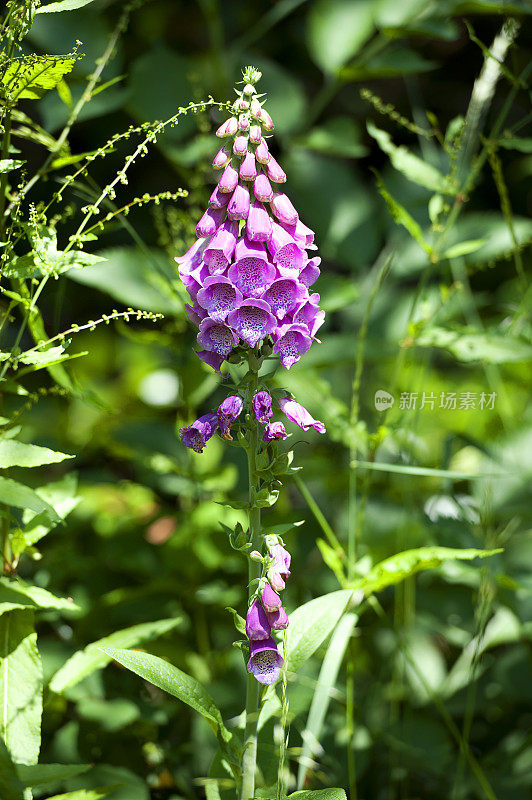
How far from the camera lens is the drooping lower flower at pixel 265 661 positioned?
0.95 metres

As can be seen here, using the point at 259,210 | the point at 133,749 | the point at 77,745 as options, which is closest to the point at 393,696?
the point at 133,749

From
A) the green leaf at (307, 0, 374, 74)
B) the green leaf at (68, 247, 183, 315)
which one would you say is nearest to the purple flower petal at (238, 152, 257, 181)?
the green leaf at (68, 247, 183, 315)

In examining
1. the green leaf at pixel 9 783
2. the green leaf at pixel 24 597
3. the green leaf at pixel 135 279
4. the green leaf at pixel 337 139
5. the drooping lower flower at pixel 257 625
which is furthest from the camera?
the green leaf at pixel 337 139

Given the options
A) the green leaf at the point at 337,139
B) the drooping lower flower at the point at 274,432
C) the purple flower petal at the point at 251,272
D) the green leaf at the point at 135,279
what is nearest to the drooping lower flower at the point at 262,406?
the drooping lower flower at the point at 274,432

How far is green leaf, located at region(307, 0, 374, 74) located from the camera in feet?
6.35

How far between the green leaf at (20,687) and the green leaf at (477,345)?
2.89 ft

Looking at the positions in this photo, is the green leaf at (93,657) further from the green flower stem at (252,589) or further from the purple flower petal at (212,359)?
the purple flower petal at (212,359)

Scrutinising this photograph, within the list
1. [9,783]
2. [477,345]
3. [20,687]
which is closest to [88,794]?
[20,687]

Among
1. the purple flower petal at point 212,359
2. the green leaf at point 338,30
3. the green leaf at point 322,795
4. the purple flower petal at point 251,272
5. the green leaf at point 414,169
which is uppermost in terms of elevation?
the green leaf at point 338,30

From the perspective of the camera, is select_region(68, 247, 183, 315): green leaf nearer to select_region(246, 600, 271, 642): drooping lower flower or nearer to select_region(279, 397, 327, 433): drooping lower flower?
select_region(279, 397, 327, 433): drooping lower flower

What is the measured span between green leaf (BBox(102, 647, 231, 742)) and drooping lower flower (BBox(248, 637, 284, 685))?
10 centimetres

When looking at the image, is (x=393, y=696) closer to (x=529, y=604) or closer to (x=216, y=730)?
(x=529, y=604)
